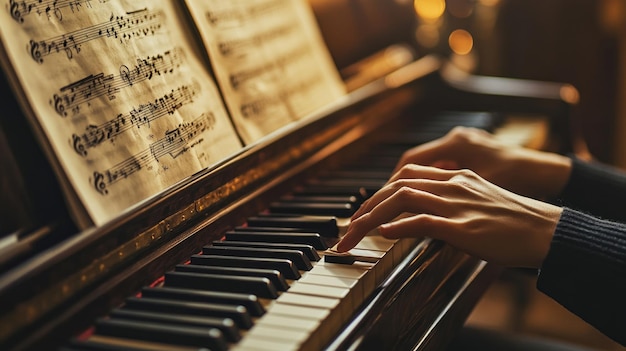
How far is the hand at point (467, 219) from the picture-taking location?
112 centimetres

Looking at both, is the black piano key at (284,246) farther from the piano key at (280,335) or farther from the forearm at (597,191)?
the forearm at (597,191)

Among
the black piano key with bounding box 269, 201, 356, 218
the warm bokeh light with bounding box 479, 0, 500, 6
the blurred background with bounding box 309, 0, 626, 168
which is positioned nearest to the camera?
the black piano key with bounding box 269, 201, 356, 218

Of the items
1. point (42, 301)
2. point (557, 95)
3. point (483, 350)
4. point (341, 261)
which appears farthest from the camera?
point (557, 95)

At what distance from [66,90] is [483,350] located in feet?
3.62

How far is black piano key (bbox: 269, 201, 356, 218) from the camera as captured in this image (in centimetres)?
139

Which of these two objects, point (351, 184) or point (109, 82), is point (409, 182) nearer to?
point (351, 184)

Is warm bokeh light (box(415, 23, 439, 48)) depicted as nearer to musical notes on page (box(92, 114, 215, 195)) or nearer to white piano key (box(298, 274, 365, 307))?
musical notes on page (box(92, 114, 215, 195))

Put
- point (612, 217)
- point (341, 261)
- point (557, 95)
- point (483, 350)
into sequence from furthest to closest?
point (557, 95) → point (612, 217) → point (483, 350) → point (341, 261)

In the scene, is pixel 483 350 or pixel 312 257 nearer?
pixel 312 257

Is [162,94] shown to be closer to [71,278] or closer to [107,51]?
[107,51]

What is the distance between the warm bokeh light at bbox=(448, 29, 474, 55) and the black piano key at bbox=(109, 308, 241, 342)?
257 cm

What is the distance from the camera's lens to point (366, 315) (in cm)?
103

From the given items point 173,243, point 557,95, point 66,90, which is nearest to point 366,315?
point 173,243

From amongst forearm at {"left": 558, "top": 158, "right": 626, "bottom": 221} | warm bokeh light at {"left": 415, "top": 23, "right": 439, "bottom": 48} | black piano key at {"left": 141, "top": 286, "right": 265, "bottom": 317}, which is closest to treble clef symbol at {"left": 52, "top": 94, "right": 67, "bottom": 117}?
black piano key at {"left": 141, "top": 286, "right": 265, "bottom": 317}
